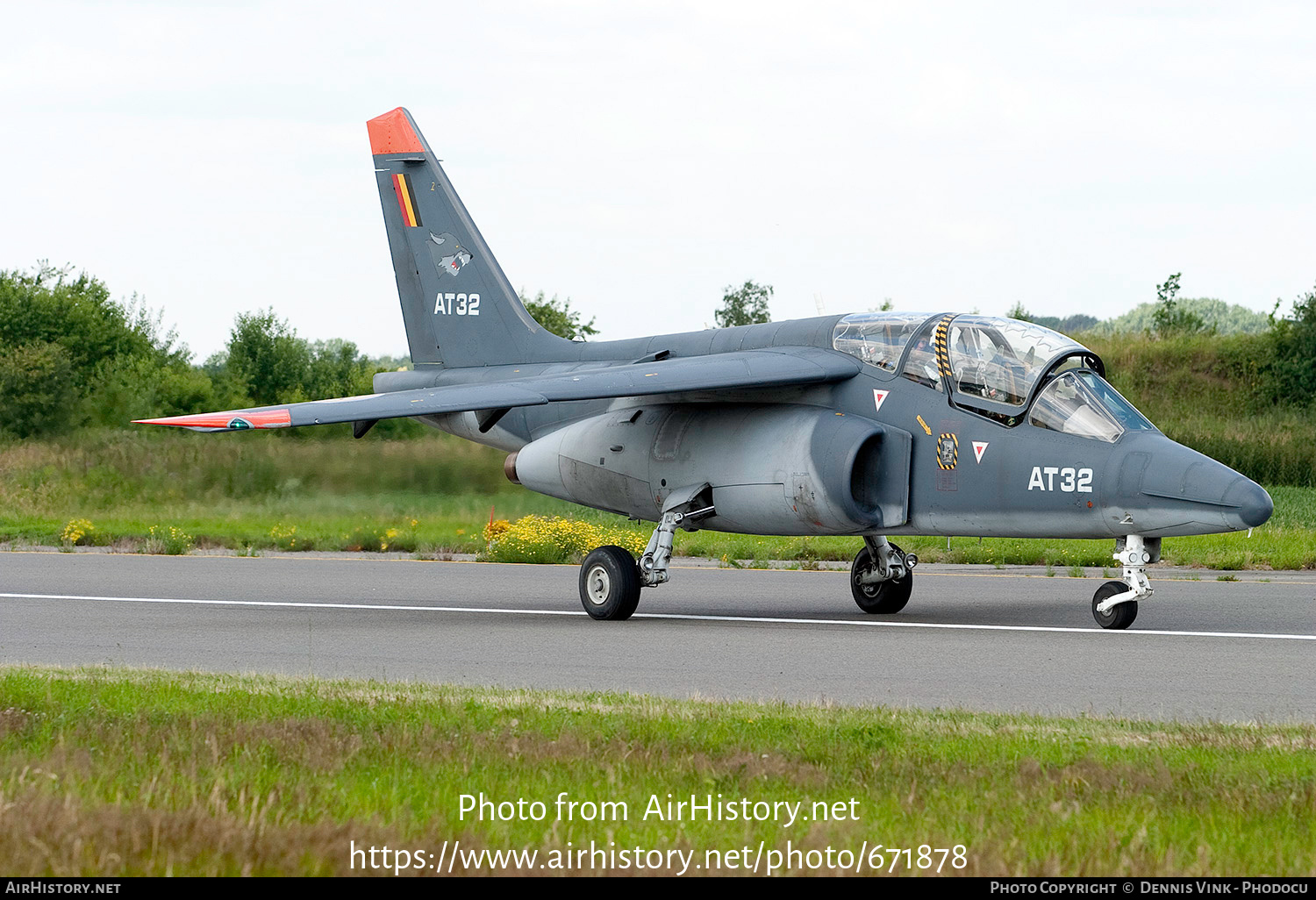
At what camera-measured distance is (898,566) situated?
16156 mm

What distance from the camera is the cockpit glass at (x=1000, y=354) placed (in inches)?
539

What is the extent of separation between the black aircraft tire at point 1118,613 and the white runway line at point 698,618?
80 millimetres

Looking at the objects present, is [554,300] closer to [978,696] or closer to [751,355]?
[751,355]

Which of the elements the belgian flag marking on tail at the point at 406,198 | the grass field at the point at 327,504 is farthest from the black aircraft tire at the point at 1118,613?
the belgian flag marking on tail at the point at 406,198

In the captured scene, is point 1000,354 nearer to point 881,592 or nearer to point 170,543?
point 881,592

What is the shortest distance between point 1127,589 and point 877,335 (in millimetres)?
3477

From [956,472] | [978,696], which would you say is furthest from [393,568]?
[978,696]

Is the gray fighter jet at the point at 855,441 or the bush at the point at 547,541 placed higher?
the gray fighter jet at the point at 855,441

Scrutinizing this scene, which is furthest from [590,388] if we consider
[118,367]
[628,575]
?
[118,367]

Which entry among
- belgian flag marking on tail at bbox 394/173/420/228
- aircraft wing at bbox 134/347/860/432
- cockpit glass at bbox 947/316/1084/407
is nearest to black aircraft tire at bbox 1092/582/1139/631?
cockpit glass at bbox 947/316/1084/407

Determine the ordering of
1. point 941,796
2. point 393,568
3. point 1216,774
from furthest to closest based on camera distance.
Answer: point 393,568
point 1216,774
point 941,796

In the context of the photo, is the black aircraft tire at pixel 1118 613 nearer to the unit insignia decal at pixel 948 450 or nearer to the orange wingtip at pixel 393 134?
the unit insignia decal at pixel 948 450

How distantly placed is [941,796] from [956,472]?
26.7 feet
